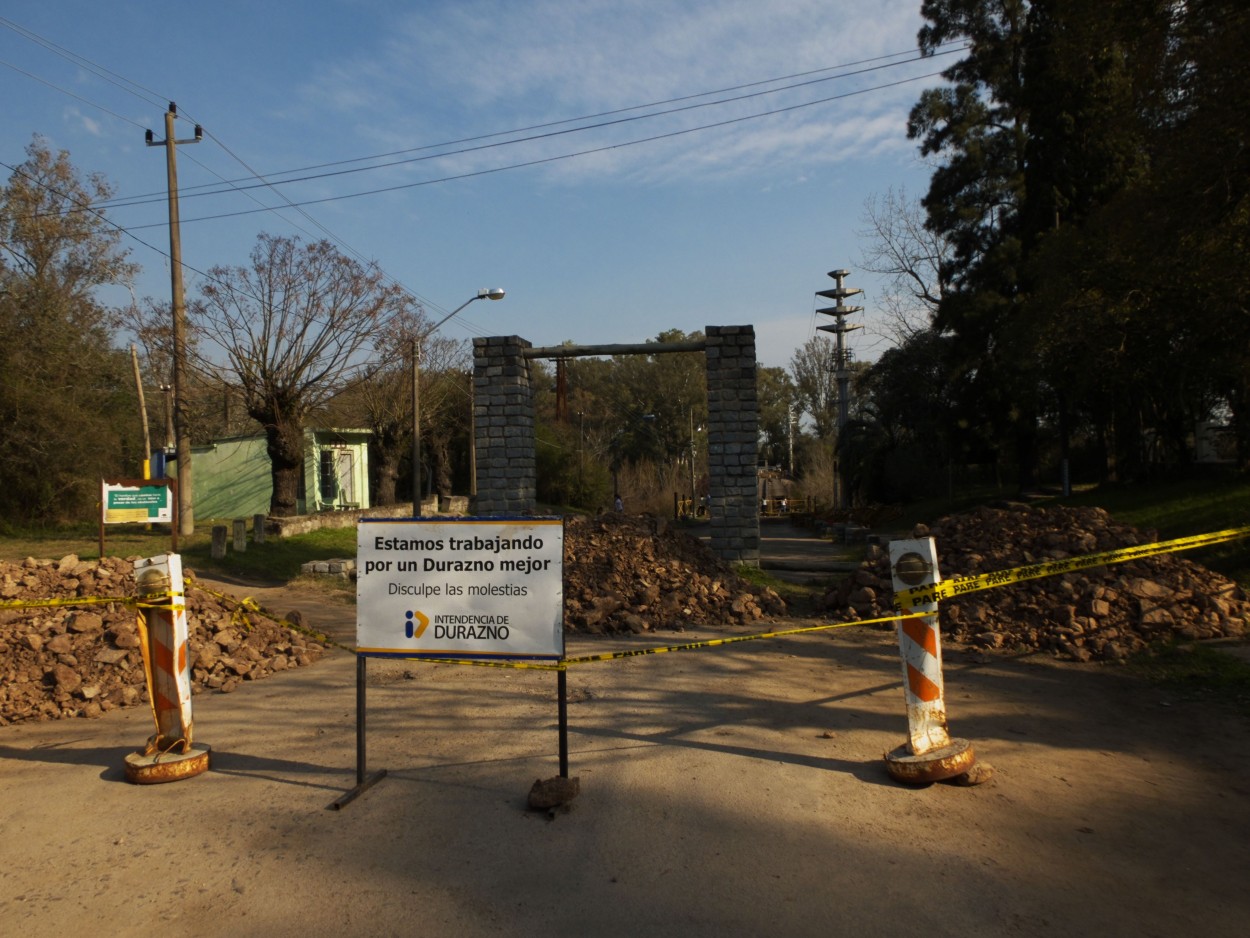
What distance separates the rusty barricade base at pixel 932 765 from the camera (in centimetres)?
519

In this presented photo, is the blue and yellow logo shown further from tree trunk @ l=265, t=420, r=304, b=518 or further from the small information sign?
tree trunk @ l=265, t=420, r=304, b=518

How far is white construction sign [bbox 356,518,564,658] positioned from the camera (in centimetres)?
523

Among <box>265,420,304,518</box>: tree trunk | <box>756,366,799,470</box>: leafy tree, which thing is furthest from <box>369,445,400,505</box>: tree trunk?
<box>756,366,799,470</box>: leafy tree

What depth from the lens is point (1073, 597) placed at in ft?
33.1

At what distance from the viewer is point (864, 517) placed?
121ft

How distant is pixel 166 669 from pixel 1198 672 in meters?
8.58

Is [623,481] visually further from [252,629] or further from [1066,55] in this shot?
[252,629]

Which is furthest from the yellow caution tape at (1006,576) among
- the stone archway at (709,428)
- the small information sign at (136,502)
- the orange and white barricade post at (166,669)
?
the small information sign at (136,502)

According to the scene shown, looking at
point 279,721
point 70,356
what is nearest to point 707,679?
point 279,721

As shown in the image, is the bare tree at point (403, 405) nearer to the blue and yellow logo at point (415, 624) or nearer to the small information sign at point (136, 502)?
the small information sign at point (136, 502)

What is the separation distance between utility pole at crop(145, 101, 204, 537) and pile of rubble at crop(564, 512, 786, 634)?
40.6ft

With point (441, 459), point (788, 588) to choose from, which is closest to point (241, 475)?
point (441, 459)

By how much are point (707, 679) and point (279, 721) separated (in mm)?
3744

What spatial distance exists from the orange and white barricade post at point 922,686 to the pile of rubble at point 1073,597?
4.79 meters
